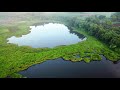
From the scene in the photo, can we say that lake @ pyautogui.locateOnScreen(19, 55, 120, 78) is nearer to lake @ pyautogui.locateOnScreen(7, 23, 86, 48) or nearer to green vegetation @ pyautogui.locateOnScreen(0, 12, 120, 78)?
green vegetation @ pyautogui.locateOnScreen(0, 12, 120, 78)

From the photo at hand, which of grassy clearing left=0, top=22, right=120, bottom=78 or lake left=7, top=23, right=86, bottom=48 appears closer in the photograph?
grassy clearing left=0, top=22, right=120, bottom=78

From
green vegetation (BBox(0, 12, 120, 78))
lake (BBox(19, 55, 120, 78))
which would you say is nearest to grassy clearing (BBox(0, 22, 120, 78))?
green vegetation (BBox(0, 12, 120, 78))

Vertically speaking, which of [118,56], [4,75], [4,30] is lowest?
[4,75]

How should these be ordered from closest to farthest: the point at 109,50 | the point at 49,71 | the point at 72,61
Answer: the point at 49,71 → the point at 72,61 → the point at 109,50

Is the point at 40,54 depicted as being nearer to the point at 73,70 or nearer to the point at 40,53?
the point at 40,53
